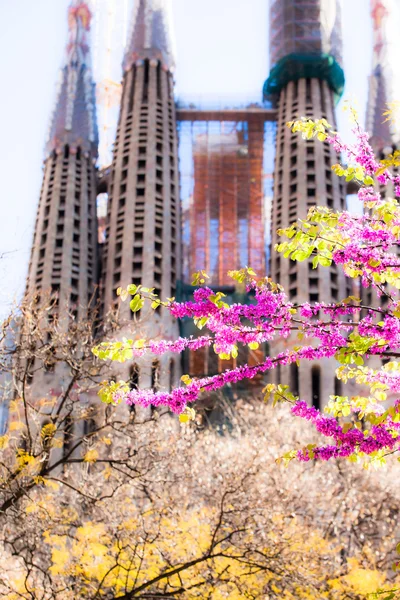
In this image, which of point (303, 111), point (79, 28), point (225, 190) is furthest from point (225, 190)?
point (79, 28)

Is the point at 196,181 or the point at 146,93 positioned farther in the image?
the point at 196,181

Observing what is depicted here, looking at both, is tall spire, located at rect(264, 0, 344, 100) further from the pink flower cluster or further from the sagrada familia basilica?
the pink flower cluster

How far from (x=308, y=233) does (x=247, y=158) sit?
208 ft

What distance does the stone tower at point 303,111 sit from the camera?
58250 mm

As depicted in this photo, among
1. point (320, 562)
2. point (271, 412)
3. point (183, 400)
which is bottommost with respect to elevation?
point (320, 562)

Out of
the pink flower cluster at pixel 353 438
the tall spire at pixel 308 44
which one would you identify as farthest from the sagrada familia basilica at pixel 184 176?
the pink flower cluster at pixel 353 438

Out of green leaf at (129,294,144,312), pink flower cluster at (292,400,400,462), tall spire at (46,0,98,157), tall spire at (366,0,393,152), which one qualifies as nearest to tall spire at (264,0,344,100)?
tall spire at (366,0,393,152)

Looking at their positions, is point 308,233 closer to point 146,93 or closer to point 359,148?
point 359,148

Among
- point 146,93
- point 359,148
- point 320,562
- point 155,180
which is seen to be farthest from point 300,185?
point 359,148

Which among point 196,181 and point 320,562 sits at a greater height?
point 196,181

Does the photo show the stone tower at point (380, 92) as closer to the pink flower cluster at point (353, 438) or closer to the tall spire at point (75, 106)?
the tall spire at point (75, 106)

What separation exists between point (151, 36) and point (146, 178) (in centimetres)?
1309

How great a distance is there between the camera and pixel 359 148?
9594 millimetres

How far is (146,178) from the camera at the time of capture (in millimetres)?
62594
